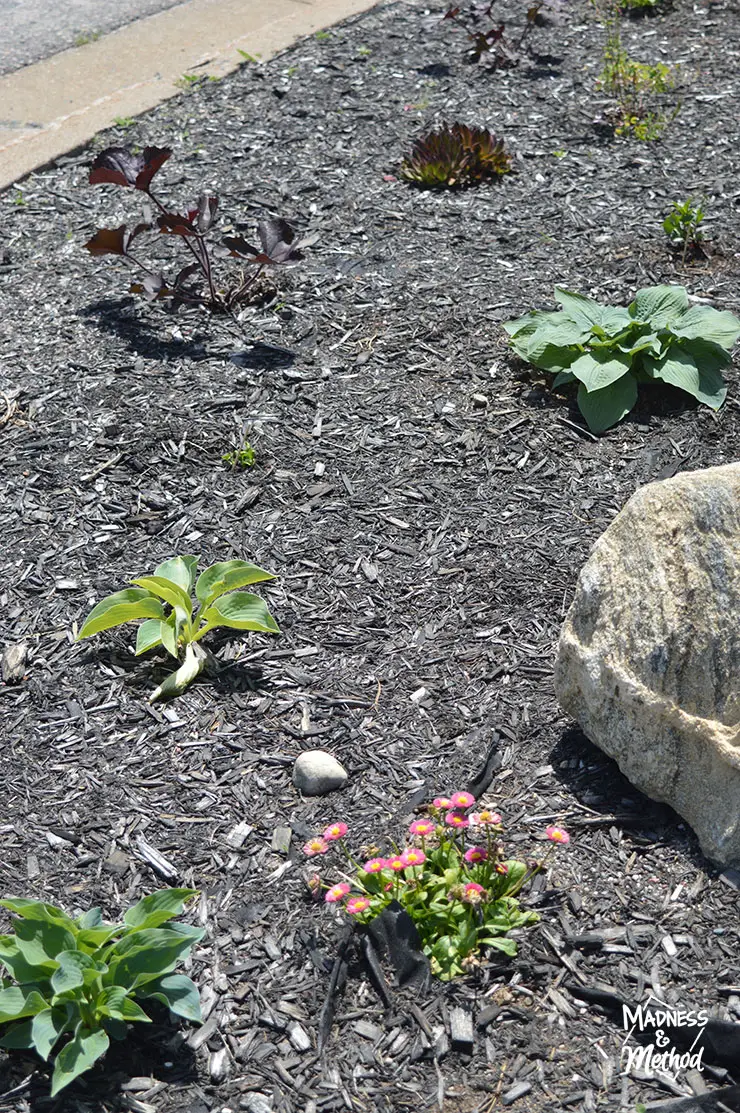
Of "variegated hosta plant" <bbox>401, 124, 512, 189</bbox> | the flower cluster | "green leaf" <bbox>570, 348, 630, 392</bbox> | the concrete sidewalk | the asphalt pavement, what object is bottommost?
the flower cluster

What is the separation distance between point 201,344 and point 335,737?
2132mm

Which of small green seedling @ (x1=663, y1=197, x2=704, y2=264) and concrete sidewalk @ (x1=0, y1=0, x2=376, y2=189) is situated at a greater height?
concrete sidewalk @ (x1=0, y1=0, x2=376, y2=189)

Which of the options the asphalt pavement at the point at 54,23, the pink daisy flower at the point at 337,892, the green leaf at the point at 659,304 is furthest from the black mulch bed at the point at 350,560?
the asphalt pavement at the point at 54,23

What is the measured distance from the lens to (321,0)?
781 centimetres

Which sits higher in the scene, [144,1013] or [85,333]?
[85,333]

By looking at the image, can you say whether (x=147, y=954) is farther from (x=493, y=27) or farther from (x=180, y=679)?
(x=493, y=27)

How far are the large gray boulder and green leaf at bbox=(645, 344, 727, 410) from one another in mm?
1400

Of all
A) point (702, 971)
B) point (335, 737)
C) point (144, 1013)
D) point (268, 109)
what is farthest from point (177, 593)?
point (268, 109)

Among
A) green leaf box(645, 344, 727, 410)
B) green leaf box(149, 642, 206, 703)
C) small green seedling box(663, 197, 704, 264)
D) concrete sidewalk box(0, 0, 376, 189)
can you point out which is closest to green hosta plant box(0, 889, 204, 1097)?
green leaf box(149, 642, 206, 703)

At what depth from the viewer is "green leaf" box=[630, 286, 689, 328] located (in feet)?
13.4

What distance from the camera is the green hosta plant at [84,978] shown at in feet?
7.09

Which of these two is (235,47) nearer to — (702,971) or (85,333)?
(85,333)

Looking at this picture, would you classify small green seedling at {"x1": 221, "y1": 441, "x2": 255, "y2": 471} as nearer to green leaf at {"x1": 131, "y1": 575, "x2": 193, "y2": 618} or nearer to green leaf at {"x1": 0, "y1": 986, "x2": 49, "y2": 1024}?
green leaf at {"x1": 131, "y1": 575, "x2": 193, "y2": 618}

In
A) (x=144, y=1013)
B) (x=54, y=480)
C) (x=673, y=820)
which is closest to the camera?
(x=144, y=1013)
